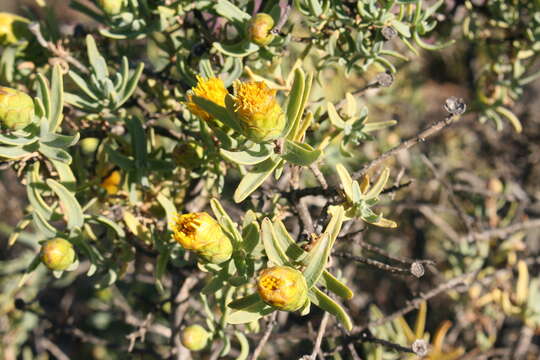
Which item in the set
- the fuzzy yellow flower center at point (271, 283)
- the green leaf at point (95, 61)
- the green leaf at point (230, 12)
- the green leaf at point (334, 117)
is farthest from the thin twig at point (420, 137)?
the green leaf at point (95, 61)

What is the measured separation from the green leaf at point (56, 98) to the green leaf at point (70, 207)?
14 centimetres

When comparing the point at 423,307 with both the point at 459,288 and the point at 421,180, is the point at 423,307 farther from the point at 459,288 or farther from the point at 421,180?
the point at 421,180

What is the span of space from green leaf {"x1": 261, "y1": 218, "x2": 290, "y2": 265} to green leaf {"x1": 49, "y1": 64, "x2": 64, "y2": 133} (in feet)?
1.75

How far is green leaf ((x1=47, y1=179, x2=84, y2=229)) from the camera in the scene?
1211mm

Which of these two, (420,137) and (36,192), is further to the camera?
(36,192)

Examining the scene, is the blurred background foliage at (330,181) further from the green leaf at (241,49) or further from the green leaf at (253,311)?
the green leaf at (253,311)

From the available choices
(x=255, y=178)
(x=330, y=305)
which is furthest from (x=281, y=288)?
(x=255, y=178)

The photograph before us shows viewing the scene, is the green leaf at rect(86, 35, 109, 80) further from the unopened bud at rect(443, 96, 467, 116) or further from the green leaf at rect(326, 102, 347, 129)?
the unopened bud at rect(443, 96, 467, 116)

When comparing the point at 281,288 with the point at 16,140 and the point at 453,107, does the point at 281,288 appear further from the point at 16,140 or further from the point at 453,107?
the point at 16,140

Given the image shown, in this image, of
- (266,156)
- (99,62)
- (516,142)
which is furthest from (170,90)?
(516,142)

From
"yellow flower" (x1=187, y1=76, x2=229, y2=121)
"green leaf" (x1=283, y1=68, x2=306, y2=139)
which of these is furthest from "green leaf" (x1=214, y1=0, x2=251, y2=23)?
"green leaf" (x1=283, y1=68, x2=306, y2=139)

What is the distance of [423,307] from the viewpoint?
6.01 ft

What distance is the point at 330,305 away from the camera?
1004 mm

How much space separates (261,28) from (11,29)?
31.4 inches
